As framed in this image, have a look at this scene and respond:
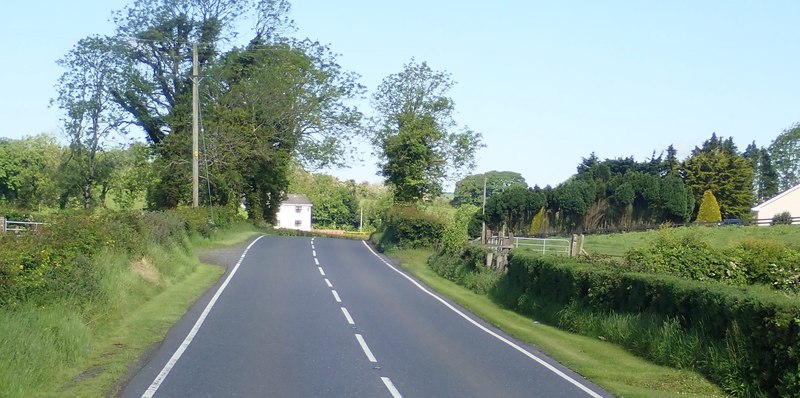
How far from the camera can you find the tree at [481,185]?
111 metres

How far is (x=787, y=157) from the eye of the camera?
367 feet

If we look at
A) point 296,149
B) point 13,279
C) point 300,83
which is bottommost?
point 13,279

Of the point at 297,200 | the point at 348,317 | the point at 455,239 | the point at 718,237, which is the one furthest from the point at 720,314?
the point at 297,200

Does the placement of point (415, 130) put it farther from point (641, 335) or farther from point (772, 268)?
point (641, 335)

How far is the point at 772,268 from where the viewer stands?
21406 mm

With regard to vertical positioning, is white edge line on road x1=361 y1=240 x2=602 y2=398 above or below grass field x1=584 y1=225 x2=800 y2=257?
below

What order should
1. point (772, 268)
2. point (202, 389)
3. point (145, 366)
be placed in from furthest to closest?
1. point (772, 268)
2. point (145, 366)
3. point (202, 389)

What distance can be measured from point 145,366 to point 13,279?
2549mm

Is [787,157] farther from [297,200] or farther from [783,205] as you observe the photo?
[297,200]

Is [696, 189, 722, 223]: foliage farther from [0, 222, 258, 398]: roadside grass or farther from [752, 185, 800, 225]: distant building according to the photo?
[0, 222, 258, 398]: roadside grass

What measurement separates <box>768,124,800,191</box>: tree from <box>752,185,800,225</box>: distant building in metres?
34.6

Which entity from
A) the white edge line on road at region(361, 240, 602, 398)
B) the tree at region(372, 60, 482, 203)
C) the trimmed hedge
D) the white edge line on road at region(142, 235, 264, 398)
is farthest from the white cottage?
the trimmed hedge

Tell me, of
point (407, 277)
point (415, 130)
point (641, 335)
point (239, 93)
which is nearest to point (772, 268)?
point (641, 335)

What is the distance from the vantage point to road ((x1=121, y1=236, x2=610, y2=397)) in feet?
38.9
